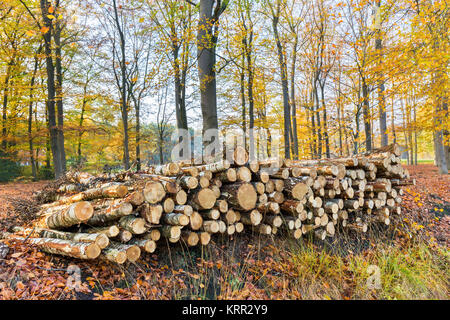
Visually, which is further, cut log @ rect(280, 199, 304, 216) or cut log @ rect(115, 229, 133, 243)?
cut log @ rect(280, 199, 304, 216)

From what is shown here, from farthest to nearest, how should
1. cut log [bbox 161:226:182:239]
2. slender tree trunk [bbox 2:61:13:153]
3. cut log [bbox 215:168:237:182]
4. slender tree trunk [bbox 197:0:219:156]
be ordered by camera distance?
slender tree trunk [bbox 2:61:13:153], slender tree trunk [bbox 197:0:219:156], cut log [bbox 215:168:237:182], cut log [bbox 161:226:182:239]

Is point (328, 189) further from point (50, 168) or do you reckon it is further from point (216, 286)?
point (50, 168)

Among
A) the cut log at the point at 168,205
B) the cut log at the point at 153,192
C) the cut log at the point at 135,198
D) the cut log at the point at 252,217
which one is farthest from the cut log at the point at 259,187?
the cut log at the point at 135,198

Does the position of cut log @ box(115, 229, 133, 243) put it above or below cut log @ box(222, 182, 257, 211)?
below

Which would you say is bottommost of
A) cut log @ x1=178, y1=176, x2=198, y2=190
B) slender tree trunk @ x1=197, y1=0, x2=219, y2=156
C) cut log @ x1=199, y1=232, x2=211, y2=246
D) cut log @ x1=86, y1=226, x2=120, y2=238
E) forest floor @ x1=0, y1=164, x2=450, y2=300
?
forest floor @ x1=0, y1=164, x2=450, y2=300

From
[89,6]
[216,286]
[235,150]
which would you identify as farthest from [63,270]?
[89,6]

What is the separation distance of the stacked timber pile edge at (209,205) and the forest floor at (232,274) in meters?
0.23

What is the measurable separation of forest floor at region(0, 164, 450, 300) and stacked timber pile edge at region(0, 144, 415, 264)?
0.23m

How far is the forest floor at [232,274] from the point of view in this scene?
2.91 m

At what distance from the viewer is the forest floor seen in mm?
2912

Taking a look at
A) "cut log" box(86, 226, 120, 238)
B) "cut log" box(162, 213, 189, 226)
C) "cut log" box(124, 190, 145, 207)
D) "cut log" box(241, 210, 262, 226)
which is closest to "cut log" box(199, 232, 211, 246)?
"cut log" box(162, 213, 189, 226)

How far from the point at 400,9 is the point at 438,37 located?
6.42 ft

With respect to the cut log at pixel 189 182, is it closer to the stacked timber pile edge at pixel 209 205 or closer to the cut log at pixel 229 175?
the stacked timber pile edge at pixel 209 205

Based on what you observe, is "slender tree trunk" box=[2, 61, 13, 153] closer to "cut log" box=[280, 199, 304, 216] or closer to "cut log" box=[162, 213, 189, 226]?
"cut log" box=[162, 213, 189, 226]
